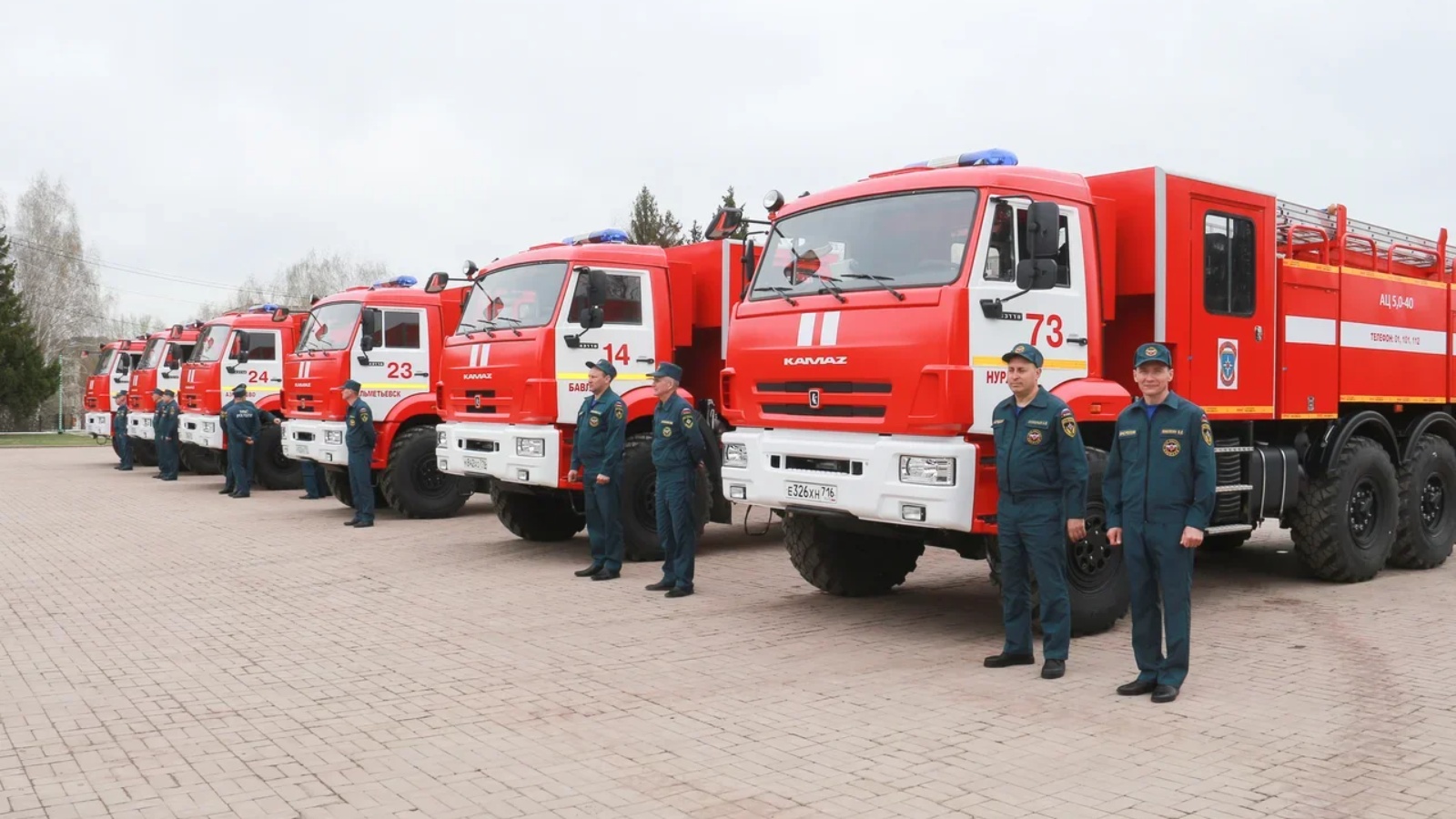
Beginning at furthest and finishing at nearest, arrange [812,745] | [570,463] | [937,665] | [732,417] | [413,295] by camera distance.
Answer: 1. [413,295]
2. [570,463]
3. [732,417]
4. [937,665]
5. [812,745]

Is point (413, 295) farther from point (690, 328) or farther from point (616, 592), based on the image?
point (616, 592)

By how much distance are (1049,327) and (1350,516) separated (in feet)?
13.2

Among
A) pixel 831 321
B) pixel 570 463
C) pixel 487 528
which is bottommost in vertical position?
pixel 487 528

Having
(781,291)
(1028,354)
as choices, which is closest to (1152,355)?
(1028,354)

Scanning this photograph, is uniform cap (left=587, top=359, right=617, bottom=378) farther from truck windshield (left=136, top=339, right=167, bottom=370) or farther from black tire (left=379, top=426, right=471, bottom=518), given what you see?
truck windshield (left=136, top=339, right=167, bottom=370)

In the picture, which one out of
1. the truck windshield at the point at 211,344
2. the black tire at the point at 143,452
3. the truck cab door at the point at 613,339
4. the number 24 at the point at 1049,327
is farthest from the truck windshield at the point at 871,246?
the black tire at the point at 143,452

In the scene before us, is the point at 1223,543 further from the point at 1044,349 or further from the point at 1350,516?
the point at 1044,349

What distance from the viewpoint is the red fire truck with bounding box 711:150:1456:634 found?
280 inches

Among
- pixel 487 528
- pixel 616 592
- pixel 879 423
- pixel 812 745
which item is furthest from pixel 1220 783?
pixel 487 528

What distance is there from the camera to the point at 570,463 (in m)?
10.5

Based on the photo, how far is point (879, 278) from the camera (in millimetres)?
7508

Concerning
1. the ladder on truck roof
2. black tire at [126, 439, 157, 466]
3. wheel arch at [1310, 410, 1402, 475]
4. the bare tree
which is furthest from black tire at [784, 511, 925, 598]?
the bare tree

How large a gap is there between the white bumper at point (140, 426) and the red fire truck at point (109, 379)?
1501 millimetres

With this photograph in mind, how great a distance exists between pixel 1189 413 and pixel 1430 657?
257 centimetres
